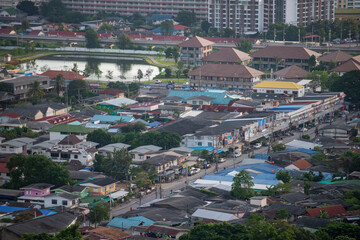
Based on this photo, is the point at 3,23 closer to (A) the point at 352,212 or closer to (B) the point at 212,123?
(B) the point at 212,123

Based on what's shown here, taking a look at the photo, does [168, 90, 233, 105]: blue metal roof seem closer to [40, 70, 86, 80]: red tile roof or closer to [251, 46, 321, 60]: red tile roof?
[40, 70, 86, 80]: red tile roof

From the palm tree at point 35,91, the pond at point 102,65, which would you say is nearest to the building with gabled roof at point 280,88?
the pond at point 102,65

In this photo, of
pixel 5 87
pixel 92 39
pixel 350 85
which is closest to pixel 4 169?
pixel 5 87

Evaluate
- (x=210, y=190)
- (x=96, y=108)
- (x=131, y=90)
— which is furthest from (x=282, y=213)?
(x=131, y=90)

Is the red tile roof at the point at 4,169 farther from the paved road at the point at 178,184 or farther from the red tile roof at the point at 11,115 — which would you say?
the red tile roof at the point at 11,115

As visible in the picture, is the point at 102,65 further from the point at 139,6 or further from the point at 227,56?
the point at 139,6

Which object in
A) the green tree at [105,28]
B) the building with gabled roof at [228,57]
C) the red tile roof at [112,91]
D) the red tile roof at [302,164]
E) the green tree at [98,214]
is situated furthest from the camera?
the green tree at [105,28]
